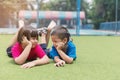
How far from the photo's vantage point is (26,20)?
9914mm

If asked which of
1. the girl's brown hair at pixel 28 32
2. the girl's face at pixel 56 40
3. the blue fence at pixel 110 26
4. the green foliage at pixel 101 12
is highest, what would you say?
the girl's brown hair at pixel 28 32

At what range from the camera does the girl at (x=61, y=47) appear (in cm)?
279

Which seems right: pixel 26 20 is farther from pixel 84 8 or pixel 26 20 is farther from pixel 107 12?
pixel 107 12

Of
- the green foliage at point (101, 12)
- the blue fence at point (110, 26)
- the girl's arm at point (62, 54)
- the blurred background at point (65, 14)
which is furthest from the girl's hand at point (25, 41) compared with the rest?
the blue fence at point (110, 26)

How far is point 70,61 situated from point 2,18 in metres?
7.02

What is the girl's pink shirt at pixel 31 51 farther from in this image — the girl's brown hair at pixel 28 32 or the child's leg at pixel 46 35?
the child's leg at pixel 46 35

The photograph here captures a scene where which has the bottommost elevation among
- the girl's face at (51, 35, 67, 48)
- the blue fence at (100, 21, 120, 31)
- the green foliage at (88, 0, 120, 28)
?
the blue fence at (100, 21, 120, 31)

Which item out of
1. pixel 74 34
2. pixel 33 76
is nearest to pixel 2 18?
pixel 74 34

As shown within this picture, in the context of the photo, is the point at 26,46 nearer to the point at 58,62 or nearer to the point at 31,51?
the point at 31,51

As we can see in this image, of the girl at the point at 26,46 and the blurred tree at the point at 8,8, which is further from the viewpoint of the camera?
the blurred tree at the point at 8,8

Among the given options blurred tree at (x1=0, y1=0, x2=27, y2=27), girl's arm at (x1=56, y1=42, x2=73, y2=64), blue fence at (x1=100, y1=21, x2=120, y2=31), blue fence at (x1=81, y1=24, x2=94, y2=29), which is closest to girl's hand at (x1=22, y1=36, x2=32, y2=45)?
girl's arm at (x1=56, y1=42, x2=73, y2=64)

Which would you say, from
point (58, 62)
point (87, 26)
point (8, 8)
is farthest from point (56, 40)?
point (87, 26)

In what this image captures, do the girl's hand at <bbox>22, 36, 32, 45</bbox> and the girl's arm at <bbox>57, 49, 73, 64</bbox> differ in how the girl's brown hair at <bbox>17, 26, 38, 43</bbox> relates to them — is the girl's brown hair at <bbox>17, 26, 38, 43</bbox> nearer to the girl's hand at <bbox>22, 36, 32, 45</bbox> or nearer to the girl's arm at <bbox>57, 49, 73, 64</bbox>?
the girl's hand at <bbox>22, 36, 32, 45</bbox>

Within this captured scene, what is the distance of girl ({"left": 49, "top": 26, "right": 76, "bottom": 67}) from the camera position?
9.16ft
